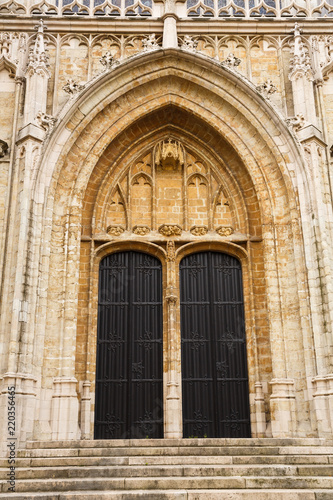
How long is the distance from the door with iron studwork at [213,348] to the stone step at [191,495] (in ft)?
20.5

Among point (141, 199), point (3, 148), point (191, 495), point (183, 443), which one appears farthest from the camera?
point (141, 199)

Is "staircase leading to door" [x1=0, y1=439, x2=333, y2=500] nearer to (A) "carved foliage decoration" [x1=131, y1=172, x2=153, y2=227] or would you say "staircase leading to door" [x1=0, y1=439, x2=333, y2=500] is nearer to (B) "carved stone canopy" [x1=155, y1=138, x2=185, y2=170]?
(A) "carved foliage decoration" [x1=131, y1=172, x2=153, y2=227]

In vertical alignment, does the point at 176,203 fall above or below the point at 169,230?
above

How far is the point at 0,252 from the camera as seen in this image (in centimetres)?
1286

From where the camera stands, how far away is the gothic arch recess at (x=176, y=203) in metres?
13.1

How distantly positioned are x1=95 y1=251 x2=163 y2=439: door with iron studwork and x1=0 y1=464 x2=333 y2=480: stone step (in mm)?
5063

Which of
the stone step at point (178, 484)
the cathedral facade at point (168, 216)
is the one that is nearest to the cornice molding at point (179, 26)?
the cathedral facade at point (168, 216)

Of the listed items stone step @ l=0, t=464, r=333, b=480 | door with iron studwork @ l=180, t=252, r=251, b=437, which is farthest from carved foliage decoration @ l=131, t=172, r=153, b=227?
stone step @ l=0, t=464, r=333, b=480

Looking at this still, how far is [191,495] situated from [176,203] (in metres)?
9.28

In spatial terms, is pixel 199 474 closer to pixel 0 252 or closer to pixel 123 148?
pixel 0 252

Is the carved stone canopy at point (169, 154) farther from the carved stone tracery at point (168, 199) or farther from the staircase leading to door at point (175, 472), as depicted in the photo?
the staircase leading to door at point (175, 472)

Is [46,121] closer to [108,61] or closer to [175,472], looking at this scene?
[108,61]

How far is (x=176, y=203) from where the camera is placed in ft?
50.0

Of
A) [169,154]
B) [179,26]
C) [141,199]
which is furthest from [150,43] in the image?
[141,199]
